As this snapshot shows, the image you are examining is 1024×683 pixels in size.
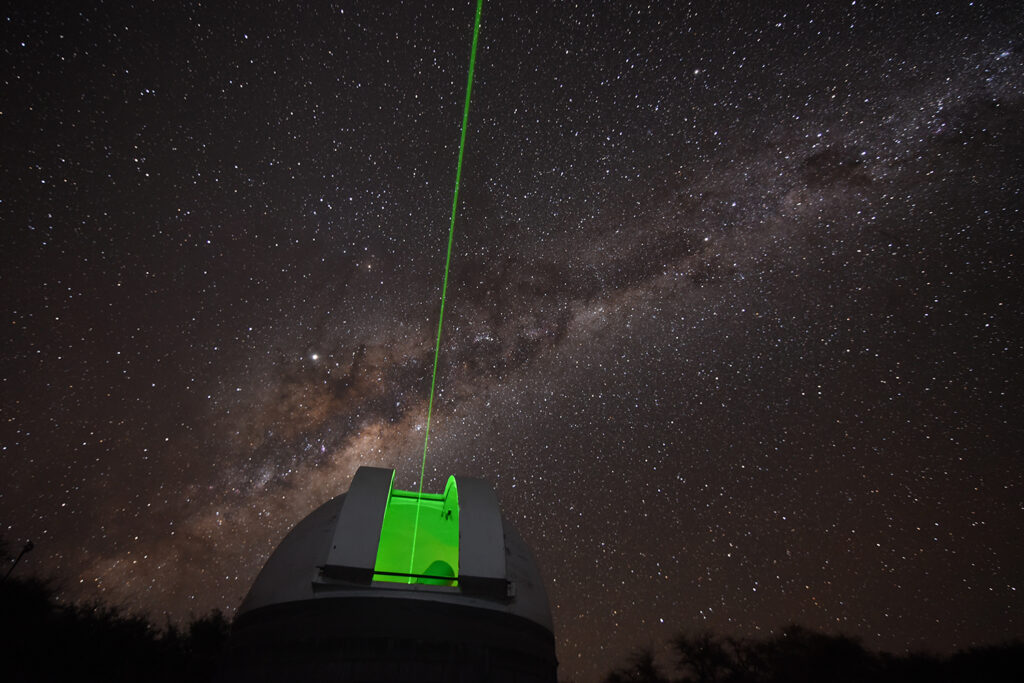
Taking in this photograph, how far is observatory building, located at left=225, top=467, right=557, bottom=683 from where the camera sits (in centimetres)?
696

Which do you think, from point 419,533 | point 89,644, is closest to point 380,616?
point 419,533

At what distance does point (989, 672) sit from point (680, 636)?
1458cm

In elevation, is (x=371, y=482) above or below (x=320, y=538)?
above

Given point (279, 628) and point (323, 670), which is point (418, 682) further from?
point (279, 628)

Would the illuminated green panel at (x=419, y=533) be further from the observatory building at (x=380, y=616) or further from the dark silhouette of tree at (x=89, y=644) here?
the dark silhouette of tree at (x=89, y=644)

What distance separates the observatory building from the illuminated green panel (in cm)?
116

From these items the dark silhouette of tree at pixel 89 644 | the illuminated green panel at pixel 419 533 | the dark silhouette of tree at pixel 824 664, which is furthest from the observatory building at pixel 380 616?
the dark silhouette of tree at pixel 824 664

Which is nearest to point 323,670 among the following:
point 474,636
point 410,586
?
point 410,586

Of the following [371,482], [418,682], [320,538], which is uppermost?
A: [371,482]

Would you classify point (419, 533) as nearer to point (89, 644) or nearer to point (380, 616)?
point (380, 616)

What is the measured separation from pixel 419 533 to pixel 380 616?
3227 millimetres

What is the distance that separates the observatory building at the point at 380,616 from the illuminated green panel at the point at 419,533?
1.16 m

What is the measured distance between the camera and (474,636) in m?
7.28

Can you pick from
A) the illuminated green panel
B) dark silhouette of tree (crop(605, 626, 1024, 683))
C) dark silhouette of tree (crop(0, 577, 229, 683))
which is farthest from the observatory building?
dark silhouette of tree (crop(605, 626, 1024, 683))
